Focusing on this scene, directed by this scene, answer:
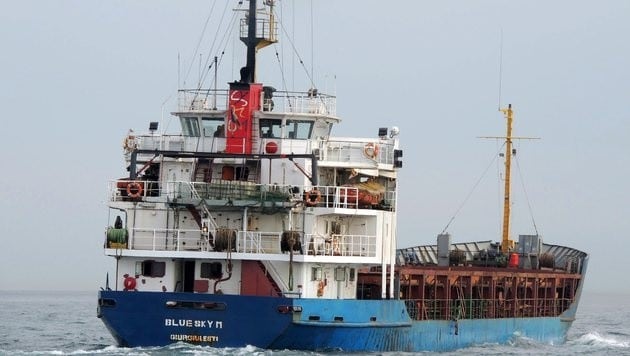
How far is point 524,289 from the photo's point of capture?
52.0m

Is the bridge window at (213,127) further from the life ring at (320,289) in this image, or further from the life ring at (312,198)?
the life ring at (320,289)

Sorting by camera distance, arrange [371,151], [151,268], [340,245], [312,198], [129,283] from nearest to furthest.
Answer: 1. [312,198]
2. [129,283]
3. [151,268]
4. [340,245]
5. [371,151]

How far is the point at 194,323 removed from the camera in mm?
36625

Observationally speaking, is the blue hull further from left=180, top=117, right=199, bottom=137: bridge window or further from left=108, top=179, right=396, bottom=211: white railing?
left=180, top=117, right=199, bottom=137: bridge window

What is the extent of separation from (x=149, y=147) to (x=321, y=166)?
185 inches

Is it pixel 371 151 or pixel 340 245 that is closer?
pixel 340 245

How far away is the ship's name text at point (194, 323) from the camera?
36.5 m

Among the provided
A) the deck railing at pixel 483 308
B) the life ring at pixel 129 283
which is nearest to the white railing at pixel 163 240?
the life ring at pixel 129 283

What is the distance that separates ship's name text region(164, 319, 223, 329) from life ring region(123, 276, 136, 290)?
2.07m

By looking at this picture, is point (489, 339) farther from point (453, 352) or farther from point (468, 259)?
point (468, 259)

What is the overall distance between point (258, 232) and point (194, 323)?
285cm

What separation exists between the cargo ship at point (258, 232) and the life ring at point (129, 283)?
0.10 ft

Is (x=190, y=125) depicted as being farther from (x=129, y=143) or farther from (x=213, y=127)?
(x=129, y=143)

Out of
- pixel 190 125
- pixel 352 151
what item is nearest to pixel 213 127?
pixel 190 125
